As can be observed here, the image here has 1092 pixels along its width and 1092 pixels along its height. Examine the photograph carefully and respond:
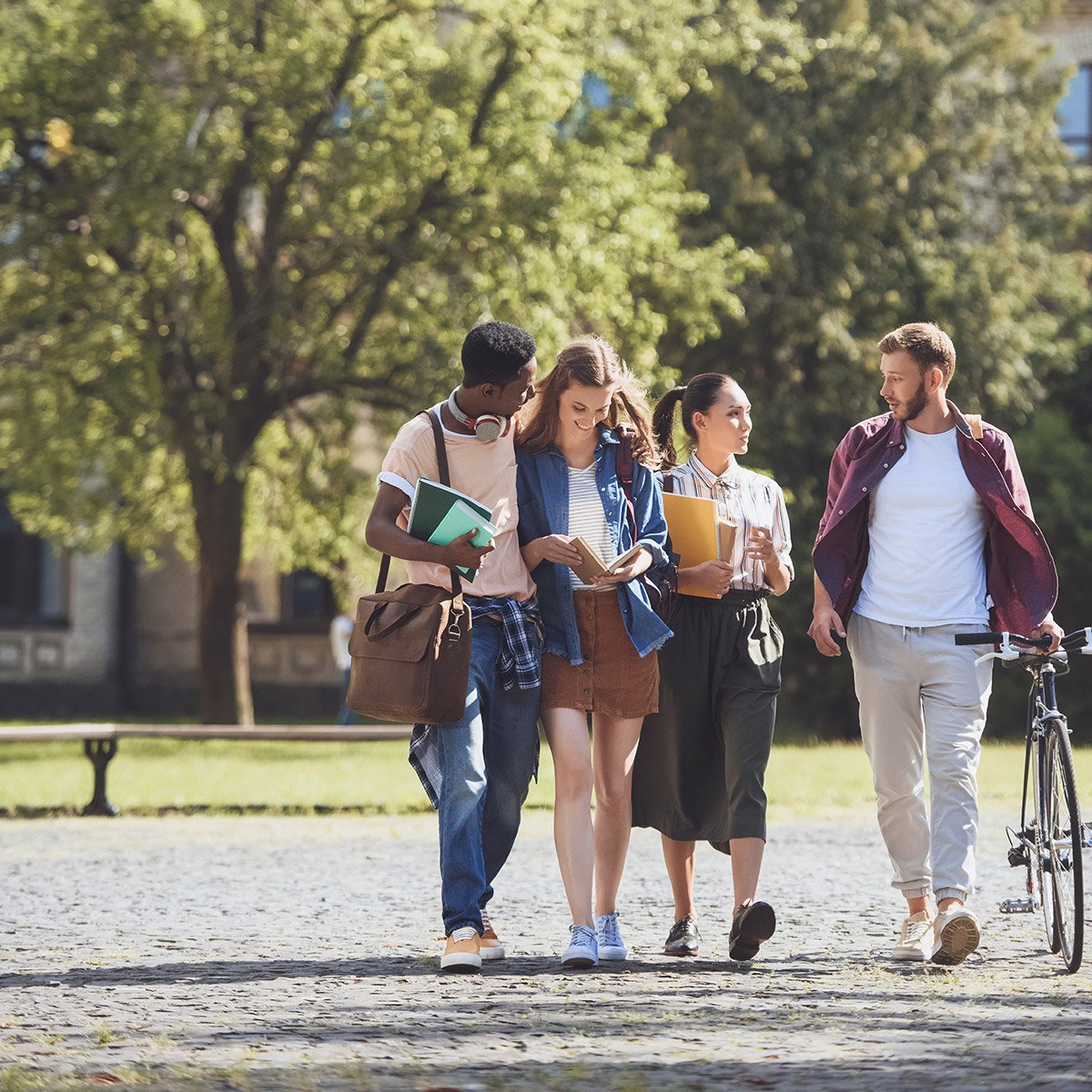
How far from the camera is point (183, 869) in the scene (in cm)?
955

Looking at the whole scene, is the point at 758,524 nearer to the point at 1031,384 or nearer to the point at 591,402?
the point at 591,402

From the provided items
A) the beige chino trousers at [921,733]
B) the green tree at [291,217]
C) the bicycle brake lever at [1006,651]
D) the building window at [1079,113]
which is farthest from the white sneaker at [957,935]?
the building window at [1079,113]

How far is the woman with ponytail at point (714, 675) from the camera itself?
6520 millimetres

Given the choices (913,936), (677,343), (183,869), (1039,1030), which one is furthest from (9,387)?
(1039,1030)

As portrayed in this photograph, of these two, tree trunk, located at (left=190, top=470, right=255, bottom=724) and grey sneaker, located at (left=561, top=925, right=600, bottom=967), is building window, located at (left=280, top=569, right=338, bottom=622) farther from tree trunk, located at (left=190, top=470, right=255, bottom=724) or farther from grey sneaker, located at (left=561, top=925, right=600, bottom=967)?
grey sneaker, located at (left=561, top=925, right=600, bottom=967)

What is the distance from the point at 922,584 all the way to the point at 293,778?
35.2 feet

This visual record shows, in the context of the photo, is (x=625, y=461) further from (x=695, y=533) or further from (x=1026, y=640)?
(x=1026, y=640)

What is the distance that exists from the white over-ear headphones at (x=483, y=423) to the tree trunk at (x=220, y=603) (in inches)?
569

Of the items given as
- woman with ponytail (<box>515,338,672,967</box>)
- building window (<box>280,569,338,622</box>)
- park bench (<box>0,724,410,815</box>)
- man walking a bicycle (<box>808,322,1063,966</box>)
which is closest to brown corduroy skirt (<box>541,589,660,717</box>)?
woman with ponytail (<box>515,338,672,967</box>)

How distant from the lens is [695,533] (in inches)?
260

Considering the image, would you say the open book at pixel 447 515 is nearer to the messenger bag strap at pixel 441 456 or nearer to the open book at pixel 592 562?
the messenger bag strap at pixel 441 456

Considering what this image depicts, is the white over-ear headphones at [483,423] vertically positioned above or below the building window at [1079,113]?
below

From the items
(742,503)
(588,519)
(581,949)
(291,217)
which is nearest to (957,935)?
(581,949)

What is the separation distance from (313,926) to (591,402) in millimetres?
2394
